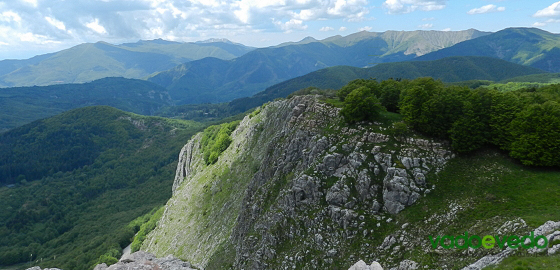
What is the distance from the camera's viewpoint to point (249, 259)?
4759 cm

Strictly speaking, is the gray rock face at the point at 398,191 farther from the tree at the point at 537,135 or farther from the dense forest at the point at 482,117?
the tree at the point at 537,135

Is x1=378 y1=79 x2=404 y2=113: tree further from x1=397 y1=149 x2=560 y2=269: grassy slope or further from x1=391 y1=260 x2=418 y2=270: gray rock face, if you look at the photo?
x1=391 y1=260 x2=418 y2=270: gray rock face

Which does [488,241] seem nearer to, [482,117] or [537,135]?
[537,135]

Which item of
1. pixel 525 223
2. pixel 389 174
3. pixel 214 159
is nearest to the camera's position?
pixel 525 223

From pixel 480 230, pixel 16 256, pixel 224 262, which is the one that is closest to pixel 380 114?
pixel 480 230

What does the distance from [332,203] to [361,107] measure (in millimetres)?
17837

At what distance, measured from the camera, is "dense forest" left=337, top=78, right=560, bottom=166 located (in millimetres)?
36625

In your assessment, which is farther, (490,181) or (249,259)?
(249,259)

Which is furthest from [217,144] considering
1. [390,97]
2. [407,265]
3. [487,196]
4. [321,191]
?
[487,196]

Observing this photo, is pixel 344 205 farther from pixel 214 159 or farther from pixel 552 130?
pixel 214 159

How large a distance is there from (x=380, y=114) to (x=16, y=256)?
176 meters

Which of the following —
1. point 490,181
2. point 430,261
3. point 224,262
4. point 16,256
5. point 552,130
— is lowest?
point 16,256

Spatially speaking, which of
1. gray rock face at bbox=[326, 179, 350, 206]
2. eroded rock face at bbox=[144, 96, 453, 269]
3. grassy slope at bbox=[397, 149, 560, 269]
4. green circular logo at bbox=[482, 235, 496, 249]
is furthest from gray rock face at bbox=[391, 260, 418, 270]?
gray rock face at bbox=[326, 179, 350, 206]

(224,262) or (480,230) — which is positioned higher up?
(480,230)
